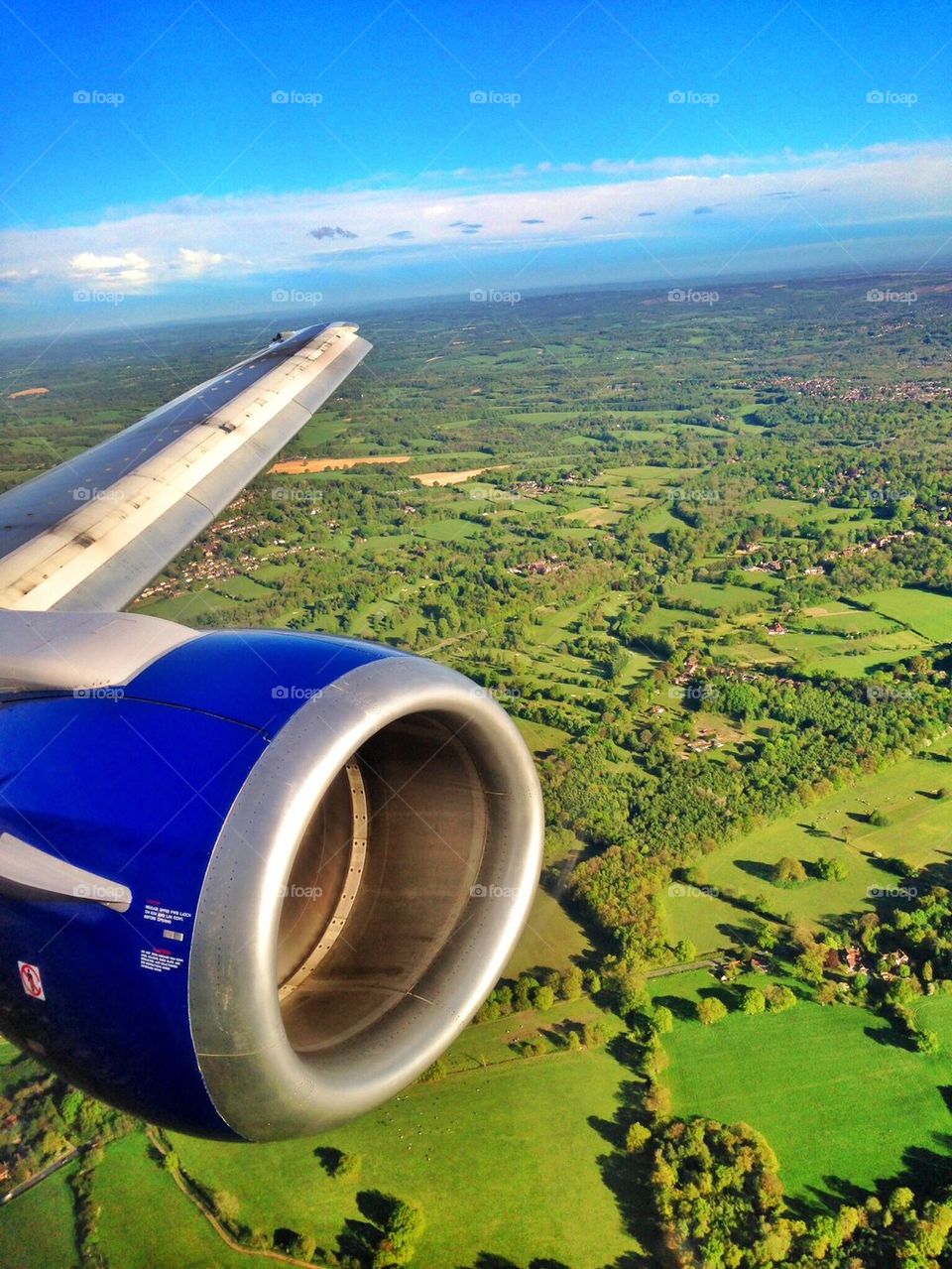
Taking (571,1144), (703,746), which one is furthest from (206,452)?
(703,746)

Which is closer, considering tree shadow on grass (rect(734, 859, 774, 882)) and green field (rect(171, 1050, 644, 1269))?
green field (rect(171, 1050, 644, 1269))

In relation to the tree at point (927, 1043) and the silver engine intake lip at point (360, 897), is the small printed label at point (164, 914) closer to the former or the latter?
the silver engine intake lip at point (360, 897)

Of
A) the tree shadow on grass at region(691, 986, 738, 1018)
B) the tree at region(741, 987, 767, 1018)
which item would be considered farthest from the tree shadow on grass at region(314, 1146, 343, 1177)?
the tree at region(741, 987, 767, 1018)

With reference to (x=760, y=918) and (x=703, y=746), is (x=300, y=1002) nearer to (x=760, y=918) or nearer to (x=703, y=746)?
(x=760, y=918)

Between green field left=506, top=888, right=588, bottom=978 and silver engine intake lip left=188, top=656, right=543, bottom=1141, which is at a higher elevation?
silver engine intake lip left=188, top=656, right=543, bottom=1141

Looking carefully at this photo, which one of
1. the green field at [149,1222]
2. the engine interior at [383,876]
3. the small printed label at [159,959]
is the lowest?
the green field at [149,1222]

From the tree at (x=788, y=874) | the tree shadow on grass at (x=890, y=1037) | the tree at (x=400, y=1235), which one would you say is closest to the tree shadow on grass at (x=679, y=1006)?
the tree shadow on grass at (x=890, y=1037)

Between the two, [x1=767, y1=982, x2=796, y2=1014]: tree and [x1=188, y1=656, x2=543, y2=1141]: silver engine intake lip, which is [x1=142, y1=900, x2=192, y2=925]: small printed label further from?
[x1=767, y1=982, x2=796, y2=1014]: tree

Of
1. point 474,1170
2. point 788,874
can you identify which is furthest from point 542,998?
point 788,874
